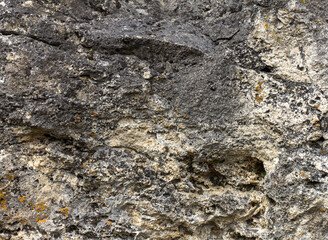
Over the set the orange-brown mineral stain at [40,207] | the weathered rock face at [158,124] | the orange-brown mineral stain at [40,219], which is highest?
the weathered rock face at [158,124]

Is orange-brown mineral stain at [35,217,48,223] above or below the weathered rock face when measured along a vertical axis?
below

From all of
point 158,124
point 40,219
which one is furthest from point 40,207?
point 158,124

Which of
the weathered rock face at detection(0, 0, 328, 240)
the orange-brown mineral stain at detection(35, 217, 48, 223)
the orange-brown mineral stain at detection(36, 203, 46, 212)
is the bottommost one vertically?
the orange-brown mineral stain at detection(35, 217, 48, 223)

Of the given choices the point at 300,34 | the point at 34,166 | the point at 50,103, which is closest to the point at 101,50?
the point at 50,103

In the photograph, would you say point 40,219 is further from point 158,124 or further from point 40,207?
point 158,124

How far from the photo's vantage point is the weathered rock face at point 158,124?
1.61 meters

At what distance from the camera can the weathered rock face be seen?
161 cm

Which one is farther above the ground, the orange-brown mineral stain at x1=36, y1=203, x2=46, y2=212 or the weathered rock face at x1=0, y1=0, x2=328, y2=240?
the weathered rock face at x1=0, y1=0, x2=328, y2=240

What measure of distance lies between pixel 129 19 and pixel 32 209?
48.7 inches

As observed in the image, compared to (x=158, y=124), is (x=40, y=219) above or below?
below

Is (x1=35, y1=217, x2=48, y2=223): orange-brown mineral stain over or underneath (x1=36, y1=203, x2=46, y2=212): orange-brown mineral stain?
underneath

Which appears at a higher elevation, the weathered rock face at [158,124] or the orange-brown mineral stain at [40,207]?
the weathered rock face at [158,124]

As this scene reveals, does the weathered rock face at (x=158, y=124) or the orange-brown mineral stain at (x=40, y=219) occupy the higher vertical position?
the weathered rock face at (x=158, y=124)

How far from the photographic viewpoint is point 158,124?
175 cm
